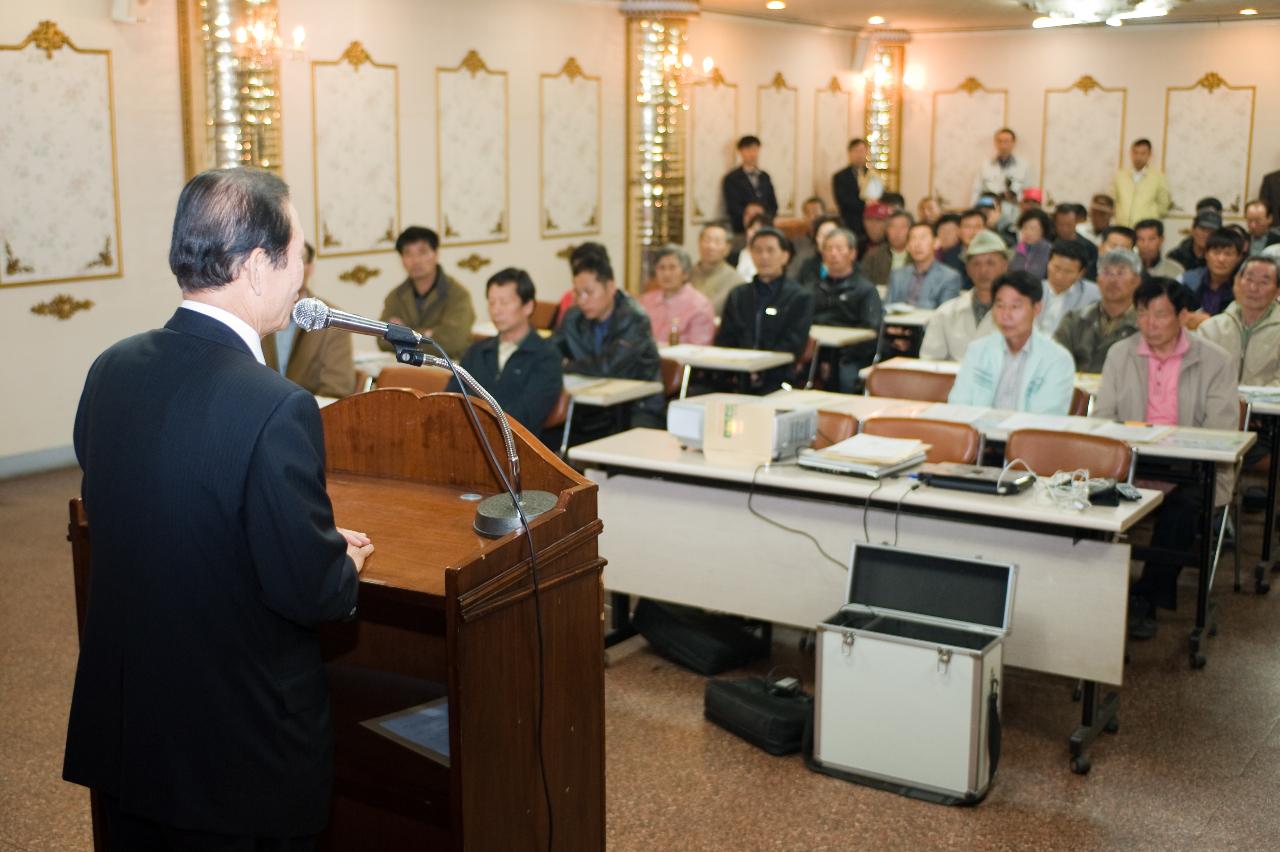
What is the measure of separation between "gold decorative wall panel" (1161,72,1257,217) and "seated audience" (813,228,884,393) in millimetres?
7483

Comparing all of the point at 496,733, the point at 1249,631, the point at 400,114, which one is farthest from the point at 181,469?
the point at 400,114

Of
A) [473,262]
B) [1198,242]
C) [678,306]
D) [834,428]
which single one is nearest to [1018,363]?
[834,428]

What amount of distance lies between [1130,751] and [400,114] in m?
7.18

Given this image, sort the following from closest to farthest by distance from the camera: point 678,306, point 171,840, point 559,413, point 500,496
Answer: point 171,840, point 500,496, point 559,413, point 678,306

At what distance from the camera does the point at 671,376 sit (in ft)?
23.2

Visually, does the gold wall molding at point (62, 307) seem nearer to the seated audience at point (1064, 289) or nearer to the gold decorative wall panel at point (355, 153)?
the gold decorative wall panel at point (355, 153)

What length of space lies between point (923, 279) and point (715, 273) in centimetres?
137

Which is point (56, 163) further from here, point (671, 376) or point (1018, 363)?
point (1018, 363)

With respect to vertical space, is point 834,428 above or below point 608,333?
below

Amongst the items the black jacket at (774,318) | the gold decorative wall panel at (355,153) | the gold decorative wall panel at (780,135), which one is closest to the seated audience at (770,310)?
the black jacket at (774,318)

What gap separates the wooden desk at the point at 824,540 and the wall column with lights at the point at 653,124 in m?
7.12

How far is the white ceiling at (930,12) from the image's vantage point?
1297 centimetres

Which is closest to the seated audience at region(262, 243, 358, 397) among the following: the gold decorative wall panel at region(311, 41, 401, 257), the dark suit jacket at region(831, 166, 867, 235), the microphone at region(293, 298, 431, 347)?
the gold decorative wall panel at region(311, 41, 401, 257)

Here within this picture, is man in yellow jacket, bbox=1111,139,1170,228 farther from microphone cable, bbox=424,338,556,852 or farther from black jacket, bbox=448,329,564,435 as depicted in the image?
microphone cable, bbox=424,338,556,852
